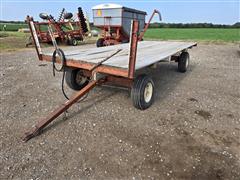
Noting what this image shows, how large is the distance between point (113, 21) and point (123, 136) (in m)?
8.46

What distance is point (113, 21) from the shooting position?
1015cm

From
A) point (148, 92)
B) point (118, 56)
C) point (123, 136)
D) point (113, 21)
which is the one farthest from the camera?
point (113, 21)

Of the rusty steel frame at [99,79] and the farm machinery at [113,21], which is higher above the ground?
the farm machinery at [113,21]

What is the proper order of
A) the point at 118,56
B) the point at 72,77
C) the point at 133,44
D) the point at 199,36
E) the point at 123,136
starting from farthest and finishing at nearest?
the point at 199,36 → the point at 72,77 → the point at 118,56 → the point at 123,136 → the point at 133,44

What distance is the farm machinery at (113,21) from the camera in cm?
988

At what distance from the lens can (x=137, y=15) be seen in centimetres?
1140

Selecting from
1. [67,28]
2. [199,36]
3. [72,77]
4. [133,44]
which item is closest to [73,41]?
[67,28]

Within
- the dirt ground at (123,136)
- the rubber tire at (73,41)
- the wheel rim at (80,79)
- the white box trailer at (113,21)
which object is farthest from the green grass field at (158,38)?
the dirt ground at (123,136)

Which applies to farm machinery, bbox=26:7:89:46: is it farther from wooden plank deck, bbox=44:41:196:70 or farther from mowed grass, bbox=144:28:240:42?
mowed grass, bbox=144:28:240:42

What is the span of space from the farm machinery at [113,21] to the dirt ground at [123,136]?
6230 millimetres

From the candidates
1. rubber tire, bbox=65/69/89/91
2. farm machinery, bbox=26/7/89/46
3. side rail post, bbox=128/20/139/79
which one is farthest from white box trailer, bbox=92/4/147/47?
side rail post, bbox=128/20/139/79

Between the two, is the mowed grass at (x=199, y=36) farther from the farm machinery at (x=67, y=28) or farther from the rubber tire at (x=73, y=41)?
the rubber tire at (x=73, y=41)

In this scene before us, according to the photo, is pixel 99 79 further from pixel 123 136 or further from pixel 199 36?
pixel 199 36

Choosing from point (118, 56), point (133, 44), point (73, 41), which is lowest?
point (118, 56)
